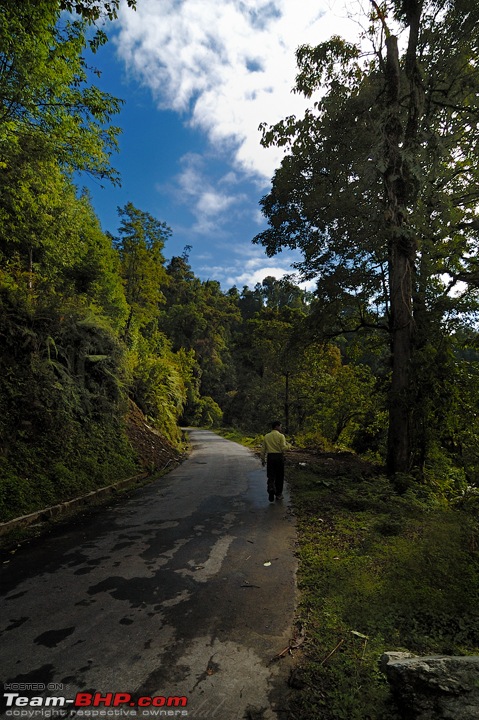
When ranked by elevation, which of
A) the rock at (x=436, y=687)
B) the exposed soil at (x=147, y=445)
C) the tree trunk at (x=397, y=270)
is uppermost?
the tree trunk at (x=397, y=270)

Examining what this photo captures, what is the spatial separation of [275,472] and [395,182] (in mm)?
7548

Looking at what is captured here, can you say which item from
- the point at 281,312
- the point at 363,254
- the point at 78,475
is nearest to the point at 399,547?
the point at 78,475

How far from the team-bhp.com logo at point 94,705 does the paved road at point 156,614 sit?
0.04ft

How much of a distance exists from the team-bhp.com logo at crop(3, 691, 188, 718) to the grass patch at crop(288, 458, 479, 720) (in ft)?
2.80

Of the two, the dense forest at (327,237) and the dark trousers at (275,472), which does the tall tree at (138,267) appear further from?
the dark trousers at (275,472)

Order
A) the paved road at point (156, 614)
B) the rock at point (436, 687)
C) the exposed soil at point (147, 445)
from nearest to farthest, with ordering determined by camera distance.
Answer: the rock at point (436, 687)
the paved road at point (156, 614)
the exposed soil at point (147, 445)

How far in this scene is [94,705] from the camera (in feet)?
7.53

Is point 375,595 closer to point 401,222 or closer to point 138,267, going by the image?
point 401,222

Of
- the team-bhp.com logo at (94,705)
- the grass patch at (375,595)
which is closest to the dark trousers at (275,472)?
the grass patch at (375,595)

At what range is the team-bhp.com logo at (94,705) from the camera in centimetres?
224

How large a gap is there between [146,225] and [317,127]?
15.0 m

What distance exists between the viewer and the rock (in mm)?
2016

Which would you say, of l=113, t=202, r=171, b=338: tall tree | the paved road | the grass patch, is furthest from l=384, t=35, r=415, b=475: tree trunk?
l=113, t=202, r=171, b=338: tall tree

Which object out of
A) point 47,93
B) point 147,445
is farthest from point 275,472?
point 47,93
